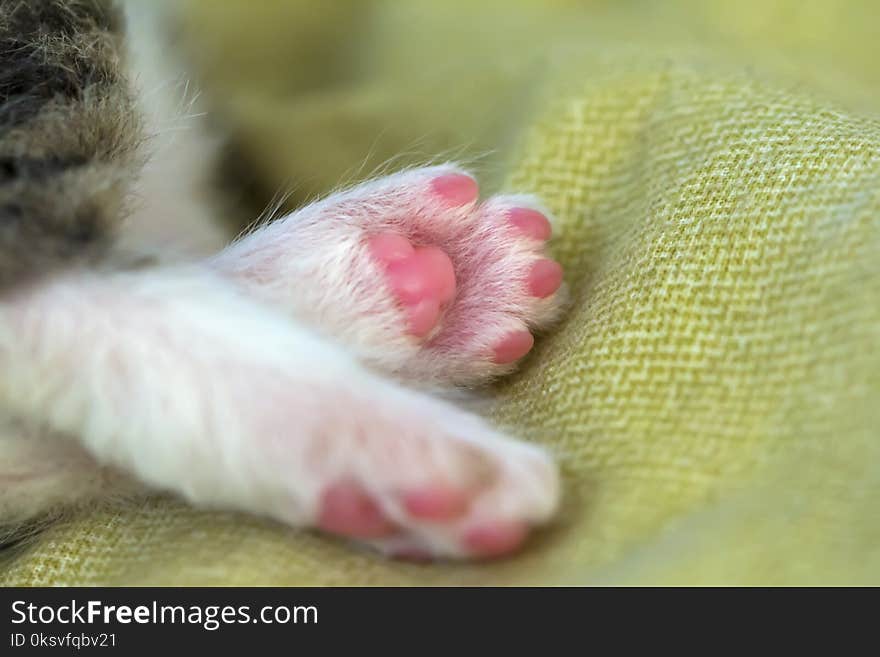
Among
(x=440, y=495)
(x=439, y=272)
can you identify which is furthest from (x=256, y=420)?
(x=439, y=272)

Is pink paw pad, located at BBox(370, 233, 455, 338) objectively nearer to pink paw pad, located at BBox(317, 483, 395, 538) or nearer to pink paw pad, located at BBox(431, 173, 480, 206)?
pink paw pad, located at BBox(431, 173, 480, 206)

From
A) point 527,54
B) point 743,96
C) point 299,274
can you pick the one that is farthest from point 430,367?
point 527,54

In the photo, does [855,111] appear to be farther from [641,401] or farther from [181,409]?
[181,409]

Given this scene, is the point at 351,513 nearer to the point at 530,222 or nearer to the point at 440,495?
the point at 440,495

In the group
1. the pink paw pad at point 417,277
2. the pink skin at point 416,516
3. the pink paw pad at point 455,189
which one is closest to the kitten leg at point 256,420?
the pink skin at point 416,516

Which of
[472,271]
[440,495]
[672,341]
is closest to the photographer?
[440,495]
